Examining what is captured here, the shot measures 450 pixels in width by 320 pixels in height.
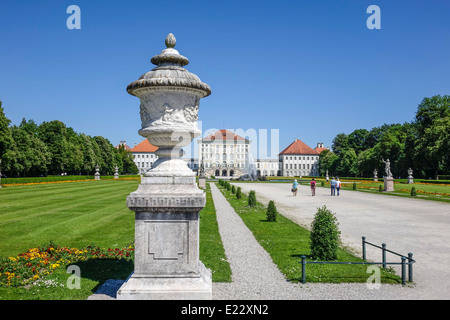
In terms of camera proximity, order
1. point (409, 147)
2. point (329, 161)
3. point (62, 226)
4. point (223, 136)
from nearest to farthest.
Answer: point (62, 226)
point (409, 147)
point (329, 161)
point (223, 136)

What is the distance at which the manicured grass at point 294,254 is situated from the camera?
22.7 ft

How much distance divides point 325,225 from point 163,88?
515cm

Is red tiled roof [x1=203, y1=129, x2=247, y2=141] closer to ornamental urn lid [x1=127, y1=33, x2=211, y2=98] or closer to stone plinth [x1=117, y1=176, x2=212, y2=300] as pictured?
ornamental urn lid [x1=127, y1=33, x2=211, y2=98]

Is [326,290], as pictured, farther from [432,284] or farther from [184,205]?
[184,205]

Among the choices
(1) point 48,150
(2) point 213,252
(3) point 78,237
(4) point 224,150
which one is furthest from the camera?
(4) point 224,150

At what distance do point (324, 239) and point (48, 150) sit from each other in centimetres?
5487

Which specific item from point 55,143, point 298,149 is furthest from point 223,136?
point 55,143

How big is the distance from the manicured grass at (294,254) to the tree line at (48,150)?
37449 mm

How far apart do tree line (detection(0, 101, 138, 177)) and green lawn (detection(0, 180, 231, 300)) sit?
26.9 metres

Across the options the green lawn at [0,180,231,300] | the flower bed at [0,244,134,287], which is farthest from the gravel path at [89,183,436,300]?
the flower bed at [0,244,134,287]

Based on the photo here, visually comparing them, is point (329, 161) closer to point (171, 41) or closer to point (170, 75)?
point (171, 41)

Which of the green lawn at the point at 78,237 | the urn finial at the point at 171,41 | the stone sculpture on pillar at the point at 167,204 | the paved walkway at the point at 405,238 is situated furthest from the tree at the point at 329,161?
the stone sculpture on pillar at the point at 167,204

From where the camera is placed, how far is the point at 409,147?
5609cm
